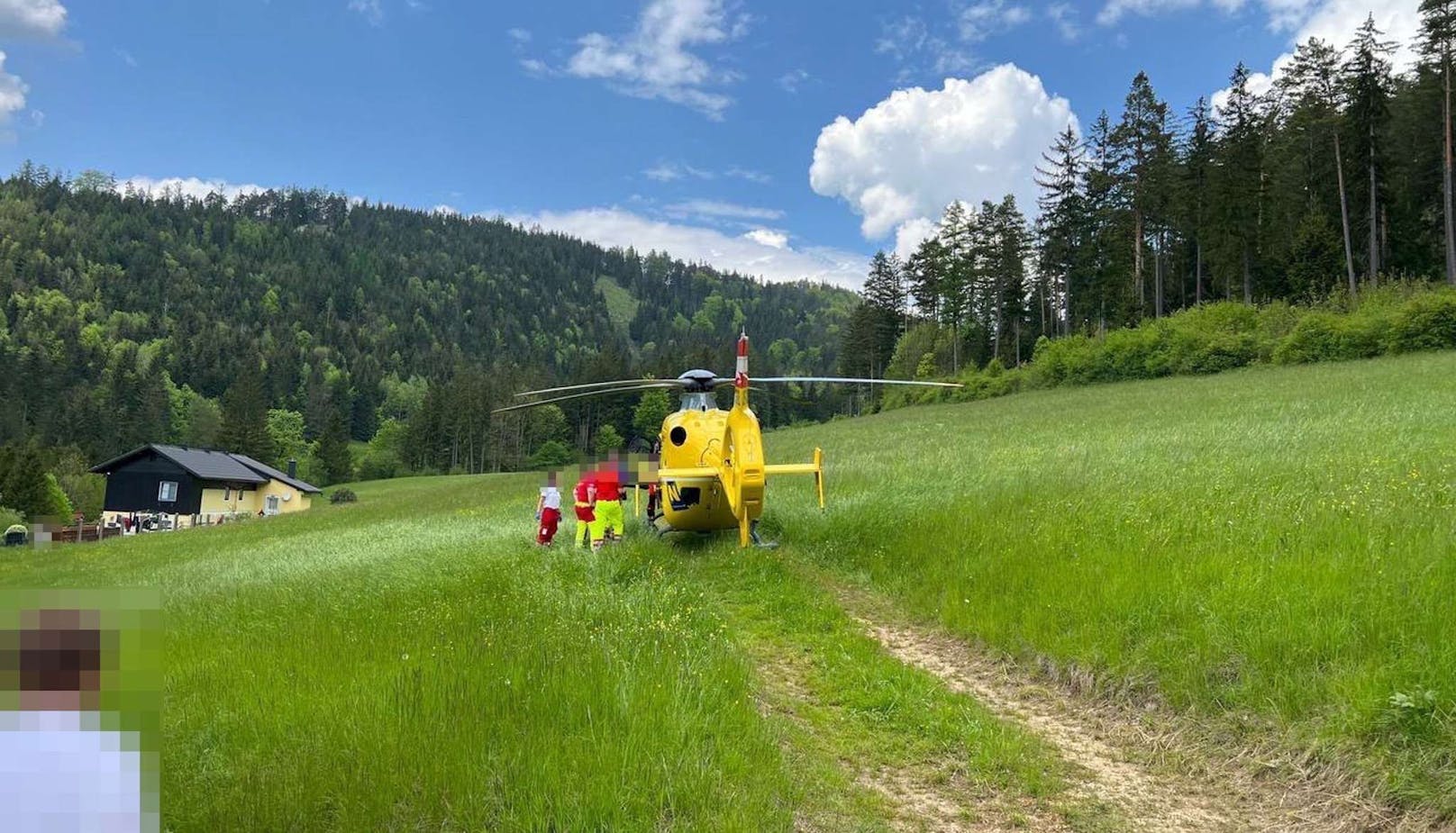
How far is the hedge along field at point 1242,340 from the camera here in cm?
3600

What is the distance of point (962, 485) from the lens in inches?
554

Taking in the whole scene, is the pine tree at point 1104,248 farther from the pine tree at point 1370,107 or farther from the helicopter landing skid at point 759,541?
the helicopter landing skid at point 759,541

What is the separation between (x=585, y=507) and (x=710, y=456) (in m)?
2.22

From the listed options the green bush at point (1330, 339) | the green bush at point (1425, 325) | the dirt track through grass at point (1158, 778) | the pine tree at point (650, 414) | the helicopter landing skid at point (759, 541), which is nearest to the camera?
the dirt track through grass at point (1158, 778)

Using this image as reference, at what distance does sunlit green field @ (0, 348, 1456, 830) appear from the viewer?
404 cm

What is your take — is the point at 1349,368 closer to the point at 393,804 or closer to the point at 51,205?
the point at 393,804

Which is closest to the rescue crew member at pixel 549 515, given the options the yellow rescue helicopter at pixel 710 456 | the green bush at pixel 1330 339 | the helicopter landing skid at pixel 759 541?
the yellow rescue helicopter at pixel 710 456

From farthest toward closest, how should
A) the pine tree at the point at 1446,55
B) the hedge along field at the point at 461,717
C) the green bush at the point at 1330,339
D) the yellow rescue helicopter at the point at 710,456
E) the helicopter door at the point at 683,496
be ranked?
the pine tree at the point at 1446,55, the green bush at the point at 1330,339, the helicopter door at the point at 683,496, the yellow rescue helicopter at the point at 710,456, the hedge along field at the point at 461,717

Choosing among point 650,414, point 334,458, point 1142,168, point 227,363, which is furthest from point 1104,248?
point 227,363

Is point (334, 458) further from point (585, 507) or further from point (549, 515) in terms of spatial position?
point (585, 507)

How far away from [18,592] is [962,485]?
44.5 ft

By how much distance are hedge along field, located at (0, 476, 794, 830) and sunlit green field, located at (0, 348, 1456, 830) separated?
0.02m

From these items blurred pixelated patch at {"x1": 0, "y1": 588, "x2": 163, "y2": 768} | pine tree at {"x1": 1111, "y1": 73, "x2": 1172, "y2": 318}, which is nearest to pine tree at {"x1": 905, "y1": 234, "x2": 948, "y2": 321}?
pine tree at {"x1": 1111, "y1": 73, "x2": 1172, "y2": 318}

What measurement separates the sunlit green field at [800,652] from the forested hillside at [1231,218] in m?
47.5
